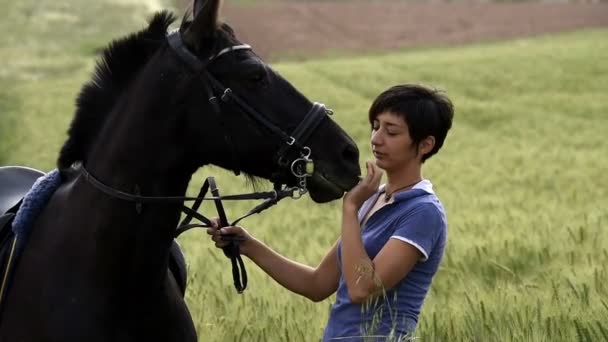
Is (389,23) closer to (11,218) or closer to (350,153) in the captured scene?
(11,218)

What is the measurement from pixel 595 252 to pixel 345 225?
3527 mm

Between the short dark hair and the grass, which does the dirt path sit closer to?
the grass

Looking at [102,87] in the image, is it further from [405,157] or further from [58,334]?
[405,157]

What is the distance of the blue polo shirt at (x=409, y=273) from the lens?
3.42 m

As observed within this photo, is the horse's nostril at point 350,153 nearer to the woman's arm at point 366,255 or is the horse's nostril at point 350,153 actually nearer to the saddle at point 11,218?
the woman's arm at point 366,255

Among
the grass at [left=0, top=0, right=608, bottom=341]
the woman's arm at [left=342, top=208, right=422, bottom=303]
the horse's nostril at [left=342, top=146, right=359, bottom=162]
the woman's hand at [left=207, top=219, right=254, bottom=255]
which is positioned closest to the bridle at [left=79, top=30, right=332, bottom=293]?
the horse's nostril at [left=342, top=146, right=359, bottom=162]

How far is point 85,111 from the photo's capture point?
3.59 metres

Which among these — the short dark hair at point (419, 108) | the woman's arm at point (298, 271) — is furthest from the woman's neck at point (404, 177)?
the woman's arm at point (298, 271)

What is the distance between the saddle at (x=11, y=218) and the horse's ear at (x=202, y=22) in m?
1.09

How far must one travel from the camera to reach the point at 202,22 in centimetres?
335

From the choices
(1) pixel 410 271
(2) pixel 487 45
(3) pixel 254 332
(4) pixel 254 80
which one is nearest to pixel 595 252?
(3) pixel 254 332

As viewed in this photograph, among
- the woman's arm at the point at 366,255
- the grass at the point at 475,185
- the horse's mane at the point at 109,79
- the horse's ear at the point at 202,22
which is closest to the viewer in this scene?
the horse's ear at the point at 202,22

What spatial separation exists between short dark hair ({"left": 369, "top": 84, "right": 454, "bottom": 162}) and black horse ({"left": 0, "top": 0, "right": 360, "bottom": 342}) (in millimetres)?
225

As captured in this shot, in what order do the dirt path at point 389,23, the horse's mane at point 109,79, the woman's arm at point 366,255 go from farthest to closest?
the dirt path at point 389,23
the horse's mane at point 109,79
the woman's arm at point 366,255
